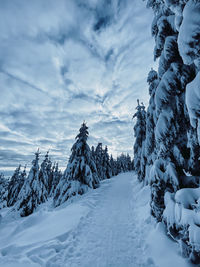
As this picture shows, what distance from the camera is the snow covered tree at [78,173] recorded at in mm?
13403

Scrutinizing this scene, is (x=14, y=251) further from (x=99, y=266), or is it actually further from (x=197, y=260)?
(x=197, y=260)

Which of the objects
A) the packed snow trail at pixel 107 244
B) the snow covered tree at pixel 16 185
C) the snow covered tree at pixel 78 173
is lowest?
the snow covered tree at pixel 16 185

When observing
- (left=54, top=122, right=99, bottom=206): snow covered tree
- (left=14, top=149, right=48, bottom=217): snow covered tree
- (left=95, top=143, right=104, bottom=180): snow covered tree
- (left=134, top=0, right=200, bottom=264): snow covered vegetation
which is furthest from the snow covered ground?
(left=95, top=143, right=104, bottom=180): snow covered tree

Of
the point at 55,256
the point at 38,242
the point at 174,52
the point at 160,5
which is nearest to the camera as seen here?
the point at 55,256

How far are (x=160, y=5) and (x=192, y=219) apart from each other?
8.55m

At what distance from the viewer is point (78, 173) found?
14547 mm

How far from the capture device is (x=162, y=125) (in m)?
4.98

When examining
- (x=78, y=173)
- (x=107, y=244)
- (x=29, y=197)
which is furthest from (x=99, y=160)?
(x=107, y=244)

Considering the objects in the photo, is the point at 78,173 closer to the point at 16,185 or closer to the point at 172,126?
the point at 172,126

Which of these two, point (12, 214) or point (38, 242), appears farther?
point (12, 214)

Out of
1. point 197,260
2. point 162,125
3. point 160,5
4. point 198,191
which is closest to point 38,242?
point 197,260

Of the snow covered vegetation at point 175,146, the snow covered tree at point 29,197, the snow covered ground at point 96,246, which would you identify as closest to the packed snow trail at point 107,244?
the snow covered ground at point 96,246

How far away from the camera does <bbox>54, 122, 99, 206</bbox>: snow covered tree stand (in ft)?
44.0

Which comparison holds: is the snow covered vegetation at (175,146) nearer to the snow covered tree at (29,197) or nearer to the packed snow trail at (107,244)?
the packed snow trail at (107,244)
